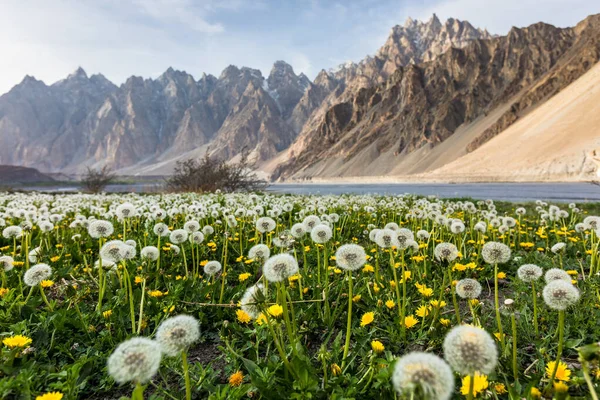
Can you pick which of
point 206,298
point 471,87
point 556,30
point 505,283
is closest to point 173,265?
point 206,298

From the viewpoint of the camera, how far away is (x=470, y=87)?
153 metres

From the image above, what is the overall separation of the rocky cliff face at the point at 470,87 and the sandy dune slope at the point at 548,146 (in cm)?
1111

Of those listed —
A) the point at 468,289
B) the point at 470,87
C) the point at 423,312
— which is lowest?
the point at 423,312

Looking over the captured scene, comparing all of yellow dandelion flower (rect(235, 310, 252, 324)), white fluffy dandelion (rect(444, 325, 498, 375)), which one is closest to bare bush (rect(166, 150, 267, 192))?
yellow dandelion flower (rect(235, 310, 252, 324))

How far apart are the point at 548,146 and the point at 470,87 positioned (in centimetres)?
7064

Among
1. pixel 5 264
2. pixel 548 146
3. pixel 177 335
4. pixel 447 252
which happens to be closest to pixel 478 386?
pixel 447 252

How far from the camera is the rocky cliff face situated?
430 feet

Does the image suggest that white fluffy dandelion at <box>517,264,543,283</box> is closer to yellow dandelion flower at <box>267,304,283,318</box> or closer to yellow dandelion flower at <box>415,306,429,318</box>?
yellow dandelion flower at <box>415,306,429,318</box>

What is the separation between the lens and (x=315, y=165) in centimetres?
18250

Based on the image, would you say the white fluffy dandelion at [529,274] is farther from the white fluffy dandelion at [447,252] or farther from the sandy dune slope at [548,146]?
the sandy dune slope at [548,146]

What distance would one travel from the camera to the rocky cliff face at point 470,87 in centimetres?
13112

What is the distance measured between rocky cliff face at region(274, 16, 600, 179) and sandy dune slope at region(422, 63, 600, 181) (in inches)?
437

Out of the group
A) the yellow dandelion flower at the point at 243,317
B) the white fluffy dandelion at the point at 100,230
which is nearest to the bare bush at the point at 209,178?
the white fluffy dandelion at the point at 100,230

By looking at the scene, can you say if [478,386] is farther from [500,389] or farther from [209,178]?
[209,178]
